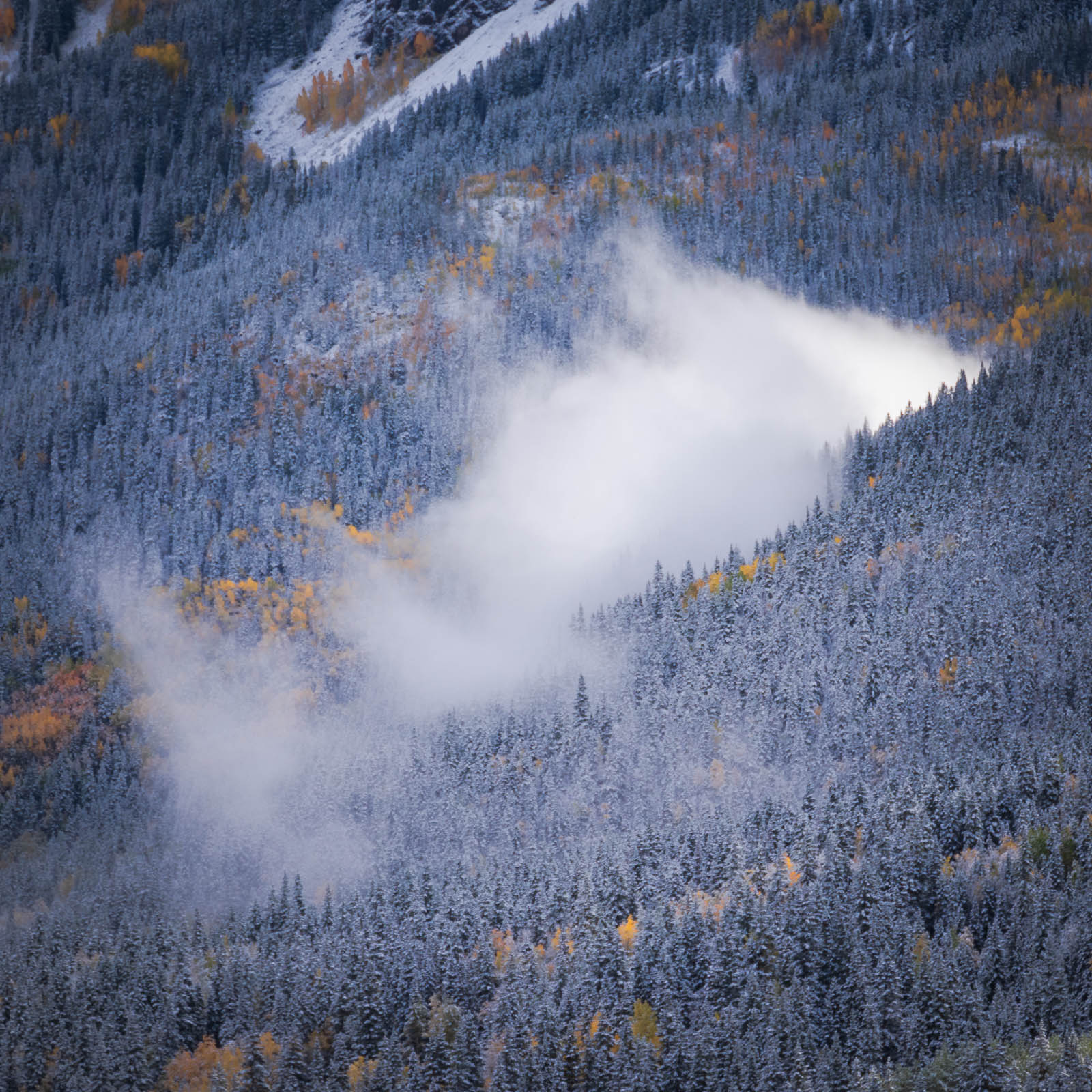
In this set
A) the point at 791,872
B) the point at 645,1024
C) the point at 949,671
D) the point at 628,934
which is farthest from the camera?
the point at 949,671

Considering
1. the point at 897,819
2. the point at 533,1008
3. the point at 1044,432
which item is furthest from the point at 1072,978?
the point at 1044,432

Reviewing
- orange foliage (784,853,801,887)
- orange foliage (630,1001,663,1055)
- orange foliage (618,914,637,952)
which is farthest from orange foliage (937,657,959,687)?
orange foliage (630,1001,663,1055)

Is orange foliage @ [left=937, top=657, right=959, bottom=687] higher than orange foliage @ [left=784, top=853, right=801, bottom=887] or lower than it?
lower

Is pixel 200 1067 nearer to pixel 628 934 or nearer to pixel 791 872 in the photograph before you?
pixel 628 934

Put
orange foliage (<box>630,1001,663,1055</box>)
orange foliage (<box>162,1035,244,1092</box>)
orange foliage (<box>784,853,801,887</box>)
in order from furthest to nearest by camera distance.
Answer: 1. orange foliage (<box>784,853,801,887</box>)
2. orange foliage (<box>162,1035,244,1092</box>)
3. orange foliage (<box>630,1001,663,1055</box>)

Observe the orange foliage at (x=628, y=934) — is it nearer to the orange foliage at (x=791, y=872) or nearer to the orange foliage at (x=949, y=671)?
the orange foliage at (x=791, y=872)

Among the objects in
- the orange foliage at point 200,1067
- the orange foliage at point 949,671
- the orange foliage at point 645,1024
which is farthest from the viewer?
the orange foliage at point 949,671

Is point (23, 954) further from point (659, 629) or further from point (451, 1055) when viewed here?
point (659, 629)

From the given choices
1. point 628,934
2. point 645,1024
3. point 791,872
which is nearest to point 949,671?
point 791,872

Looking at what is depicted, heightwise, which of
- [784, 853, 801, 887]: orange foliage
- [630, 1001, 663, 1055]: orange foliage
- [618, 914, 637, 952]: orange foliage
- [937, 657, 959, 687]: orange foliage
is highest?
[630, 1001, 663, 1055]: orange foliage

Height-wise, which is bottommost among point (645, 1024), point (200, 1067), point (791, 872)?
point (791, 872)

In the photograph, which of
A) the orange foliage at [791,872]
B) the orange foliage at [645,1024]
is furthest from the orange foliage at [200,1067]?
the orange foliage at [791,872]

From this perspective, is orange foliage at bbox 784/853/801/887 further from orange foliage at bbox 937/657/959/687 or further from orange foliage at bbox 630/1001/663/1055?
orange foliage at bbox 937/657/959/687

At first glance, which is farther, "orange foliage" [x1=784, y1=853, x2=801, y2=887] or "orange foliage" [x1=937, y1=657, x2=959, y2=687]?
"orange foliage" [x1=937, y1=657, x2=959, y2=687]
